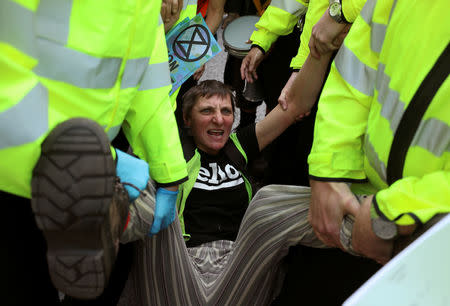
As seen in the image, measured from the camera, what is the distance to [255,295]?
1446 mm

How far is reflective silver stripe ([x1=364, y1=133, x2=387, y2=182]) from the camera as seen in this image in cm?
112

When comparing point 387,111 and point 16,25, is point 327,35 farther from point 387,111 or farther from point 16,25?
point 16,25

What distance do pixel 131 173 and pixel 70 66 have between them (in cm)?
27

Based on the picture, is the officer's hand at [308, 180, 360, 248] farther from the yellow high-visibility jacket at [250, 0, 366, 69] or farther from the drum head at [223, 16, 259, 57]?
the drum head at [223, 16, 259, 57]

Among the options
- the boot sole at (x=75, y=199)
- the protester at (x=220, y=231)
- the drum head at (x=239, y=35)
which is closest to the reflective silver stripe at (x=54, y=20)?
the boot sole at (x=75, y=199)

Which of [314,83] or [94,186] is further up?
[94,186]

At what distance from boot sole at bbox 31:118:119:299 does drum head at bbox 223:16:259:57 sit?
1475 millimetres

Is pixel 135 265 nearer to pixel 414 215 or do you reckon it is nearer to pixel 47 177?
pixel 47 177

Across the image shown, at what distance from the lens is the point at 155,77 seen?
47.1 inches

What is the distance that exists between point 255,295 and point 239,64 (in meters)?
1.20

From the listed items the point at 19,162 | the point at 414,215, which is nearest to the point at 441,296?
the point at 414,215

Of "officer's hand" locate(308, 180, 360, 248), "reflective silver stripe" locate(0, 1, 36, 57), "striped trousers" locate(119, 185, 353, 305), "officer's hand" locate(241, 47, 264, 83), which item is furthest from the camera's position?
"officer's hand" locate(241, 47, 264, 83)

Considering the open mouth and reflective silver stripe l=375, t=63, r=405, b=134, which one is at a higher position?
reflective silver stripe l=375, t=63, r=405, b=134

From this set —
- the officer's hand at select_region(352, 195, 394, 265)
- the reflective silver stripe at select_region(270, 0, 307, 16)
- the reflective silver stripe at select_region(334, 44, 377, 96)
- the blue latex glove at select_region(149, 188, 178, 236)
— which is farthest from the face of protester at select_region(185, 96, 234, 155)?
the officer's hand at select_region(352, 195, 394, 265)
